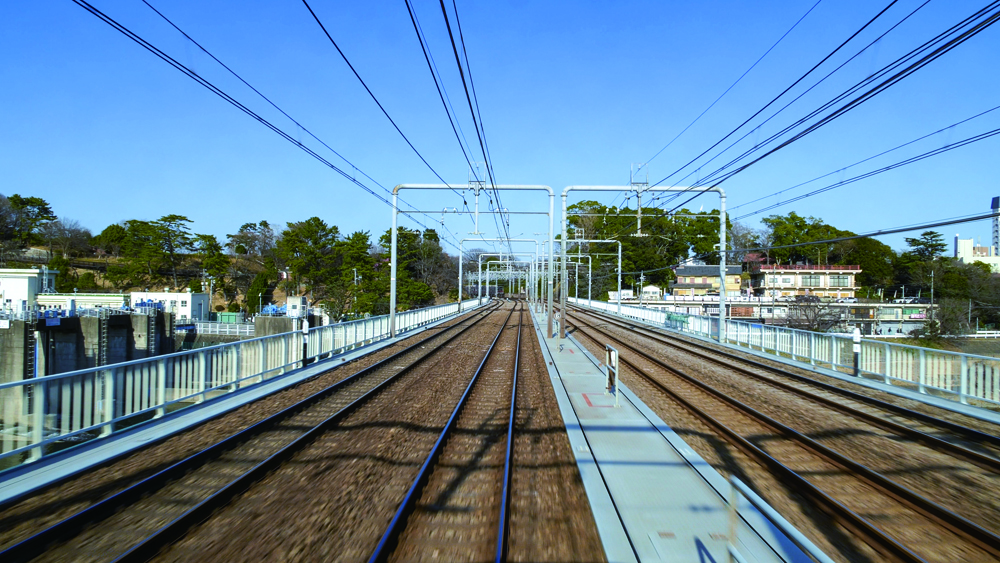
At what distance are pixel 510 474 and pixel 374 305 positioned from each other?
51.8 m

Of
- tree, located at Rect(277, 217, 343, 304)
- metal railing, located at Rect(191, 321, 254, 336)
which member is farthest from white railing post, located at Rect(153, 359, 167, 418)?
tree, located at Rect(277, 217, 343, 304)

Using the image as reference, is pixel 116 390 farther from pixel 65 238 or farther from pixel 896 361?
pixel 65 238

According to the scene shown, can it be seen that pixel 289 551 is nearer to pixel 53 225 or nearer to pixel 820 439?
pixel 820 439

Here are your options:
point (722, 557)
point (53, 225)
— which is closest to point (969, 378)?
point (722, 557)

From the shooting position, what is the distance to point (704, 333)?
91.7 ft

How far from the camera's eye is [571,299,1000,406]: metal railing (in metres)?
10.6

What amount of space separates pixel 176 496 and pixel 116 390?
3254mm

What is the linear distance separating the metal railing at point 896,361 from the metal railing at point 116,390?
14837mm

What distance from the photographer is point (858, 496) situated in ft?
20.2

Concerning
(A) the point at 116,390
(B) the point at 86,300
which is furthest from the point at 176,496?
(B) the point at 86,300

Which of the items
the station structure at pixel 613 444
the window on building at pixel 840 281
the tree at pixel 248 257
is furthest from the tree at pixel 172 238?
the window on building at pixel 840 281

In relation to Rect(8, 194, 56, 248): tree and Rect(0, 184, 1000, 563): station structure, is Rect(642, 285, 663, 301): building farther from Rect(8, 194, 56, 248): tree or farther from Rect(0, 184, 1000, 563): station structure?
Rect(8, 194, 56, 248): tree

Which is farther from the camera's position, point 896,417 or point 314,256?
point 314,256

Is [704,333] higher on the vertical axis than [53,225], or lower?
lower
